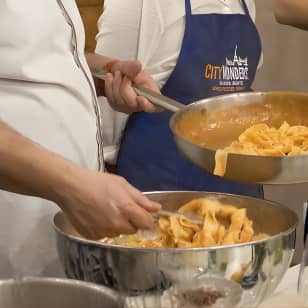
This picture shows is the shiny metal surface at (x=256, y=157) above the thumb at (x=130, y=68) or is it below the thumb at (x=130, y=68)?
below

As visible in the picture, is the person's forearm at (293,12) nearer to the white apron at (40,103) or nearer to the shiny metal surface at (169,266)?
the white apron at (40,103)

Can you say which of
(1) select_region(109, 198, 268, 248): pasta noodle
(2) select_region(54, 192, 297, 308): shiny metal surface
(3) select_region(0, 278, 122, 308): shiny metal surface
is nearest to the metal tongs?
(1) select_region(109, 198, 268, 248): pasta noodle

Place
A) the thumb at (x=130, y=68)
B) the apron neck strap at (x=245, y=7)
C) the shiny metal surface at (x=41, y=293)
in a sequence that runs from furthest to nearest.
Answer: the apron neck strap at (x=245, y=7) < the thumb at (x=130, y=68) < the shiny metal surface at (x=41, y=293)

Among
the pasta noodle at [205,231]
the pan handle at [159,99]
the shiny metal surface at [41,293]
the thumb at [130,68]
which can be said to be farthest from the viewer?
the thumb at [130,68]

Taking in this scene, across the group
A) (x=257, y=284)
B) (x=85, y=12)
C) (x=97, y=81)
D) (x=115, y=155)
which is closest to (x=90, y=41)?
(x=85, y=12)

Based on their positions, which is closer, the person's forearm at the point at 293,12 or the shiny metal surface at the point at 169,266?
the shiny metal surface at the point at 169,266

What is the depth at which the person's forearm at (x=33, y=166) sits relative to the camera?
782mm

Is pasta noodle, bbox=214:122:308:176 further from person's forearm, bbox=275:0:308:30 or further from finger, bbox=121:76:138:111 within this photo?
person's forearm, bbox=275:0:308:30

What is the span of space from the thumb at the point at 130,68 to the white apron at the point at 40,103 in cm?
13

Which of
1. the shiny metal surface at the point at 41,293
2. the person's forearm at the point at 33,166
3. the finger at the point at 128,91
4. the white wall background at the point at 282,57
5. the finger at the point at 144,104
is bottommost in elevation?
the white wall background at the point at 282,57

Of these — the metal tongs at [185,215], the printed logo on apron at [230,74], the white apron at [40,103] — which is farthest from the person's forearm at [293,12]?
the metal tongs at [185,215]

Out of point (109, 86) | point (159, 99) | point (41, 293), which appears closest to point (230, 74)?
point (109, 86)

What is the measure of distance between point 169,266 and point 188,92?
98 cm

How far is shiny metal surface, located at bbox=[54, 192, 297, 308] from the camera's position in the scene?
0.79 meters
